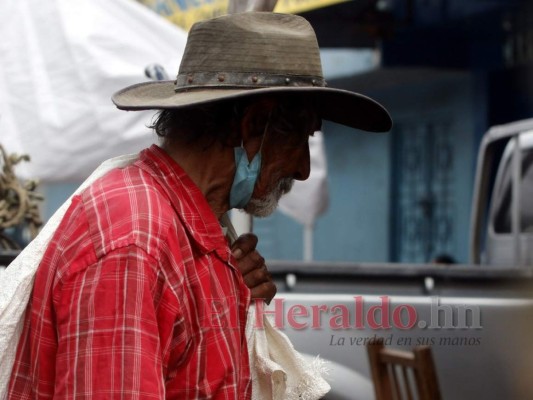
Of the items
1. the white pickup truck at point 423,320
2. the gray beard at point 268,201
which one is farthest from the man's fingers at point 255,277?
the white pickup truck at point 423,320

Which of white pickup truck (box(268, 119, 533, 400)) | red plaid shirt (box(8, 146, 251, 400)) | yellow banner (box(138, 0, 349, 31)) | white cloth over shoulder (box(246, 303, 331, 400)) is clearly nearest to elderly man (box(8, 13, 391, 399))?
red plaid shirt (box(8, 146, 251, 400))

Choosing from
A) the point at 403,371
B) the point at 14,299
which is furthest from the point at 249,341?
the point at 403,371

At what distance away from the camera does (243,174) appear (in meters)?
2.11

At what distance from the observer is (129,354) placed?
176 centimetres

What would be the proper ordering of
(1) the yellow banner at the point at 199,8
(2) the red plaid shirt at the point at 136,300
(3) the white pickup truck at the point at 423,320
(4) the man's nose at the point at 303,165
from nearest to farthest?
(2) the red plaid shirt at the point at 136,300
(4) the man's nose at the point at 303,165
(3) the white pickup truck at the point at 423,320
(1) the yellow banner at the point at 199,8

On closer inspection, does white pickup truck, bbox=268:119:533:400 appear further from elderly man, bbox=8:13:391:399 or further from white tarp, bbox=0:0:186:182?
elderly man, bbox=8:13:391:399

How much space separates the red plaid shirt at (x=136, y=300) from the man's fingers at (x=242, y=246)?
0.14 meters

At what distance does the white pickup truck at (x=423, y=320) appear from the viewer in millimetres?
4250

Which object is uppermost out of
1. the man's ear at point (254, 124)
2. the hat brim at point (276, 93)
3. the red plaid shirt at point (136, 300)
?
the hat brim at point (276, 93)

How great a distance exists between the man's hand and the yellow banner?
5971 millimetres

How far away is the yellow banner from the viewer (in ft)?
27.2

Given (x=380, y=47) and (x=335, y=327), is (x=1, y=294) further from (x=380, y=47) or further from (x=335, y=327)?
(x=380, y=47)

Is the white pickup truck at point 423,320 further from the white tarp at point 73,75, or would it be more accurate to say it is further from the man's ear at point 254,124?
the man's ear at point 254,124

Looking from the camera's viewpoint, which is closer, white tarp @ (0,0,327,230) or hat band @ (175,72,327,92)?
hat band @ (175,72,327,92)
